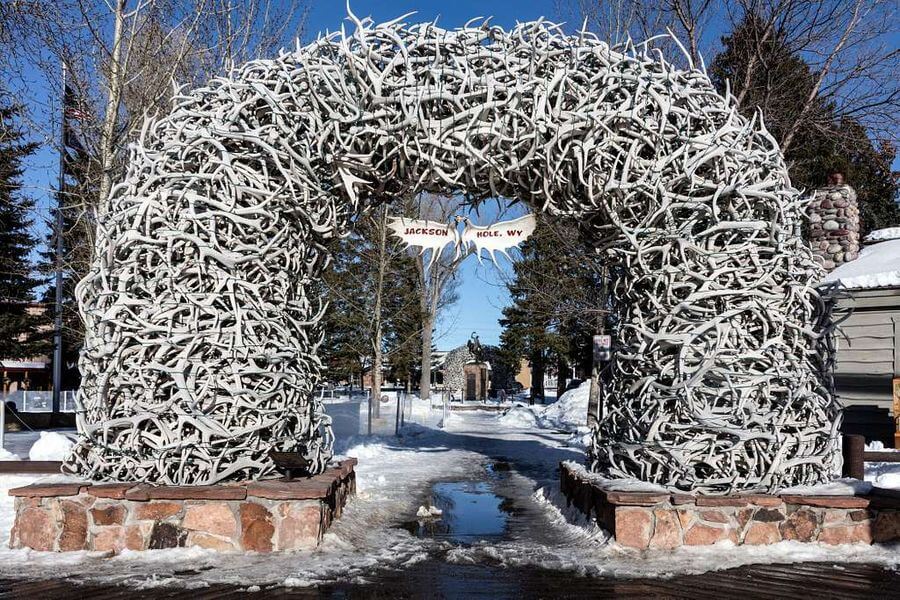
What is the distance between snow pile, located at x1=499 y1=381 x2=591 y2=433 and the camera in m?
22.5

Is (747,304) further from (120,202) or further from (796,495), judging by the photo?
(120,202)

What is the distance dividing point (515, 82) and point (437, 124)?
2.40 ft

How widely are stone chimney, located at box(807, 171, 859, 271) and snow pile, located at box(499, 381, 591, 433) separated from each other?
9.66m

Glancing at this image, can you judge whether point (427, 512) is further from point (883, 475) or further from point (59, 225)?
point (59, 225)

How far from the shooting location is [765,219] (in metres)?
5.68

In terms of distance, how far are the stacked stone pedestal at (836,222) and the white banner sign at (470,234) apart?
9018 mm

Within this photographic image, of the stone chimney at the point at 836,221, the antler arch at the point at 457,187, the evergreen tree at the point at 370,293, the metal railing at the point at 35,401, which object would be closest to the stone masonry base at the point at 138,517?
the antler arch at the point at 457,187

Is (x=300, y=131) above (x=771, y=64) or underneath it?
underneath

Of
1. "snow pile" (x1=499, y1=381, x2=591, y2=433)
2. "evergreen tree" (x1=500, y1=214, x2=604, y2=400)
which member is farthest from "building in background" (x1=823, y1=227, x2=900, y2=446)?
"snow pile" (x1=499, y1=381, x2=591, y2=433)

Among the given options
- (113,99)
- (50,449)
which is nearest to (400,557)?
(50,449)

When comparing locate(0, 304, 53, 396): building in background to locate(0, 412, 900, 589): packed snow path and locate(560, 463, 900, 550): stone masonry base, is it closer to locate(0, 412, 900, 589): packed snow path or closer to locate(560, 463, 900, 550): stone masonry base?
locate(0, 412, 900, 589): packed snow path

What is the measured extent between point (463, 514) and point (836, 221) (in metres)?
9.87

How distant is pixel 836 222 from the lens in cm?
1305

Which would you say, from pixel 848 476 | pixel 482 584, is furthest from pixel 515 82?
pixel 848 476
